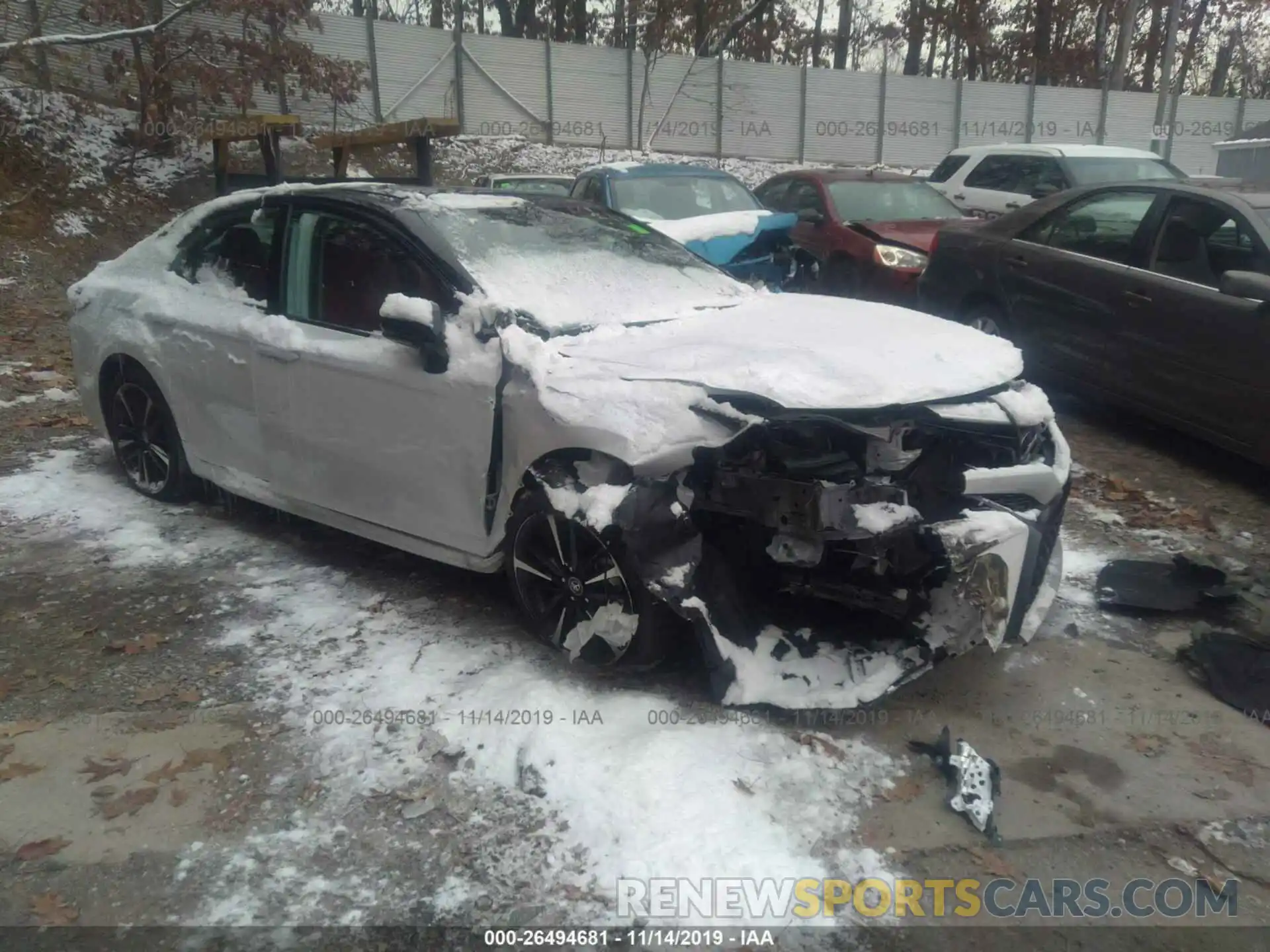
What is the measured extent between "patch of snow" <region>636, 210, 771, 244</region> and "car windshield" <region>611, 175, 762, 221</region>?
44cm

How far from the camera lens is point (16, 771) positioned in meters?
3.02

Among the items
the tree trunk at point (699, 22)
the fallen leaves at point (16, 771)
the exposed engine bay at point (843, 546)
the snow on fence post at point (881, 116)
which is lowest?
the fallen leaves at point (16, 771)

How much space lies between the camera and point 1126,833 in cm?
275

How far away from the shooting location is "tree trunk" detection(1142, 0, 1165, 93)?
101 ft

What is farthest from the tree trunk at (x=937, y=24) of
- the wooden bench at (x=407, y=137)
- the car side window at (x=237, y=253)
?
the car side window at (x=237, y=253)

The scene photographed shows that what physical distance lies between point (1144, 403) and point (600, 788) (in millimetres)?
4265

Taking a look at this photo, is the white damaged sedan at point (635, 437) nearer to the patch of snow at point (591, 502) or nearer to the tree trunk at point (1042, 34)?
the patch of snow at point (591, 502)

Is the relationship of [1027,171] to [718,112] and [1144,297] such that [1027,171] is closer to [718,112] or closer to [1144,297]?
[1144,297]

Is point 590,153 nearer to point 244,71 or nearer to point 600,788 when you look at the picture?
point 244,71

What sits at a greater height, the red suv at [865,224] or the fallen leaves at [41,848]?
the red suv at [865,224]

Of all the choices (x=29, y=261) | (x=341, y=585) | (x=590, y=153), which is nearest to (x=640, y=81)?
(x=590, y=153)

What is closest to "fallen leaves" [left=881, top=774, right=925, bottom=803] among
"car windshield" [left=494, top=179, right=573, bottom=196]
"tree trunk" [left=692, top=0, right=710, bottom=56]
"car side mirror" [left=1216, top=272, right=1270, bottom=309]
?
"car side mirror" [left=1216, top=272, right=1270, bottom=309]

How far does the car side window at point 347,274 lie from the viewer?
377cm

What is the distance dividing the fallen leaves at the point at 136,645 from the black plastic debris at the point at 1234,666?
3.81 metres
